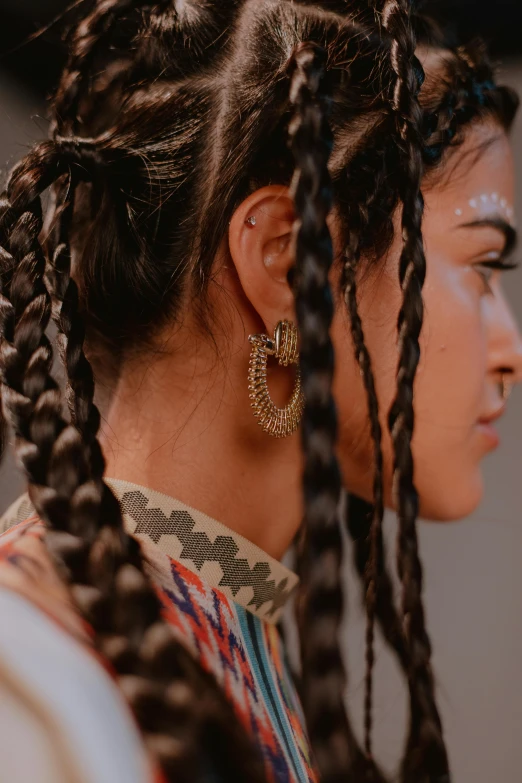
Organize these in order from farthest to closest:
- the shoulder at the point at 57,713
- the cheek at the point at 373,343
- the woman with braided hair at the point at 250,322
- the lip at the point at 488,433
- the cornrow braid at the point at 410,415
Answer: the lip at the point at 488,433
the cheek at the point at 373,343
the cornrow braid at the point at 410,415
the woman with braided hair at the point at 250,322
the shoulder at the point at 57,713

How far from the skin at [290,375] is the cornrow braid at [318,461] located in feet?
0.40

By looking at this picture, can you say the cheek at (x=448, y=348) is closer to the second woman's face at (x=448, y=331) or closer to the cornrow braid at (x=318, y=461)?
the second woman's face at (x=448, y=331)

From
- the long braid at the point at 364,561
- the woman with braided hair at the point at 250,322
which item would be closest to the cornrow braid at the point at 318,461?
the woman with braided hair at the point at 250,322

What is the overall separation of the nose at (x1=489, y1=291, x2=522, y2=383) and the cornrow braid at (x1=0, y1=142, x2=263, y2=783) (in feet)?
1.64

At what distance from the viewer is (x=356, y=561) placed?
1095 millimetres

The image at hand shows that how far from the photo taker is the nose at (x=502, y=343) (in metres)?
0.85

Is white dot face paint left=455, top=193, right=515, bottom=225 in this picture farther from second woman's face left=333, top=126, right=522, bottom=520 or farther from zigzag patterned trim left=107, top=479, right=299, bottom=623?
zigzag patterned trim left=107, top=479, right=299, bottom=623

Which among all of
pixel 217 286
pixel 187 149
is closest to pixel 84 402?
pixel 217 286

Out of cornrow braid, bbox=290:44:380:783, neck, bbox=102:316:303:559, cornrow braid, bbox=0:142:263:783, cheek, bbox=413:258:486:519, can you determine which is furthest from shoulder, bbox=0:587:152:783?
cheek, bbox=413:258:486:519

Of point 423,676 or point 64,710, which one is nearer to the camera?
point 64,710

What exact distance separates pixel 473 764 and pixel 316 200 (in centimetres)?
130

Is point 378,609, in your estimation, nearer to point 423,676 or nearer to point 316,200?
point 423,676

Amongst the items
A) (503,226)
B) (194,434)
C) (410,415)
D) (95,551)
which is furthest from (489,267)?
(95,551)

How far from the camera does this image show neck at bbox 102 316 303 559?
0.70m
